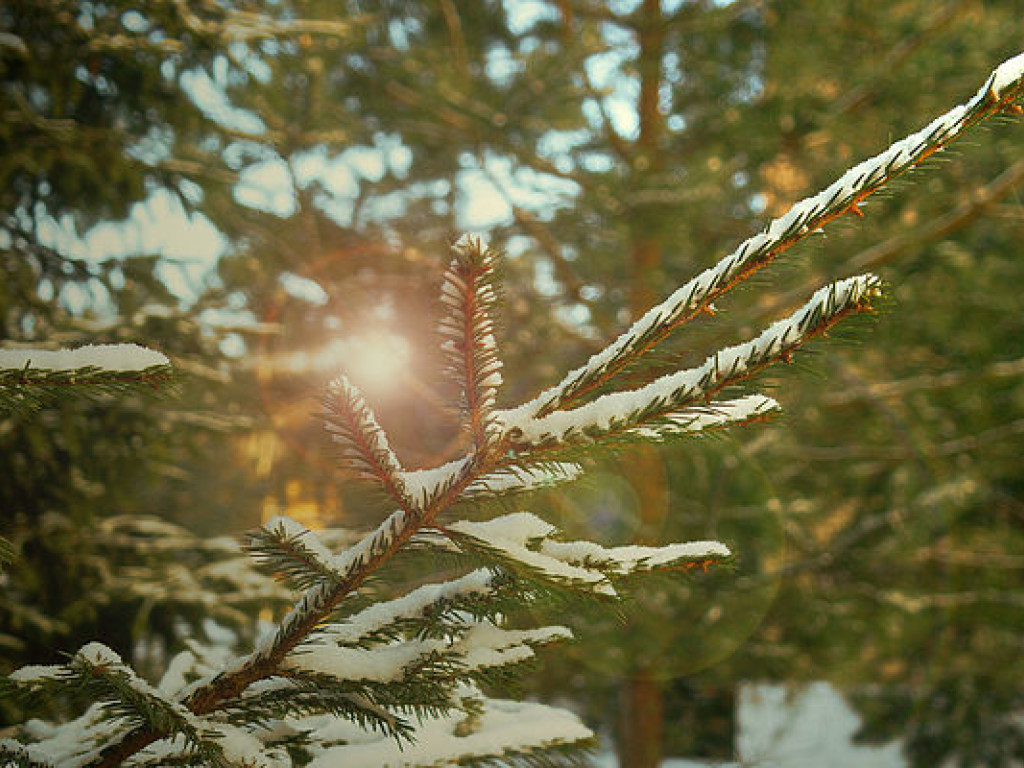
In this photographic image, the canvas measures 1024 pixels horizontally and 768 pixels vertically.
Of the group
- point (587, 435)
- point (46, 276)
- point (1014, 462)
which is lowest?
point (587, 435)

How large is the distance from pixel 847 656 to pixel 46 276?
626 centimetres

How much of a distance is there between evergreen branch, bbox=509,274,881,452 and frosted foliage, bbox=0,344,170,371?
47cm

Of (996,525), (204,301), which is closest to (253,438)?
(204,301)

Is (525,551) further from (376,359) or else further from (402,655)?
(376,359)

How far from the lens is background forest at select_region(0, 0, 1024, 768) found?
2.96 m

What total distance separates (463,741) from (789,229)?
914mm

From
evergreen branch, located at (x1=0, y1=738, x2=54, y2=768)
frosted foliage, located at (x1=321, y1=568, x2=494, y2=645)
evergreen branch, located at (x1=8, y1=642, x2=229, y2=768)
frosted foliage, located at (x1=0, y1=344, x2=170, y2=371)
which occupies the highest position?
frosted foliage, located at (x1=0, y1=344, x2=170, y2=371)

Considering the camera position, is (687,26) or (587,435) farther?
(687,26)

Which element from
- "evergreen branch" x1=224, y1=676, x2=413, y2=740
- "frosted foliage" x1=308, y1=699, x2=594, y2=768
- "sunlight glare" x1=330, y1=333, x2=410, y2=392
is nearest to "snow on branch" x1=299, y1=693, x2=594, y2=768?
"frosted foliage" x1=308, y1=699, x2=594, y2=768

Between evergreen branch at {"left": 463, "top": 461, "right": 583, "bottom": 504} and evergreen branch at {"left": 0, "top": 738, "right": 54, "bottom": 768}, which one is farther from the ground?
evergreen branch at {"left": 463, "top": 461, "right": 583, "bottom": 504}

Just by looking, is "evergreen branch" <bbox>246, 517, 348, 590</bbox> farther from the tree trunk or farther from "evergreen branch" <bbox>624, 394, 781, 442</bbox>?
the tree trunk

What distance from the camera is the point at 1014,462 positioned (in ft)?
21.5

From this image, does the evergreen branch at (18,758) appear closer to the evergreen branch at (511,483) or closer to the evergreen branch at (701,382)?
the evergreen branch at (511,483)

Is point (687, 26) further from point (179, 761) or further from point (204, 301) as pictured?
point (179, 761)
